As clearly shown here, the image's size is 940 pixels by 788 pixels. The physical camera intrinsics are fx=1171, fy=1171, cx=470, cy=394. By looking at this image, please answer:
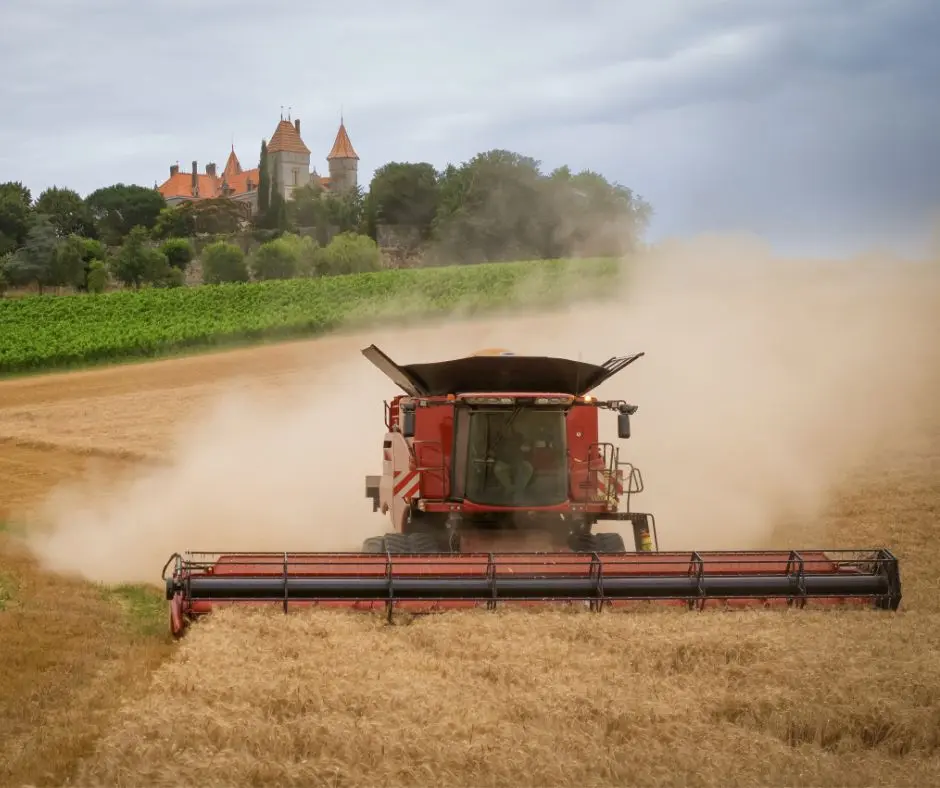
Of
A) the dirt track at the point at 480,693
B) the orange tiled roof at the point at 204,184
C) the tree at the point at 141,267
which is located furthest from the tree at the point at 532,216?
the orange tiled roof at the point at 204,184

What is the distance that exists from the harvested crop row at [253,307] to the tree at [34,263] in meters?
19.2

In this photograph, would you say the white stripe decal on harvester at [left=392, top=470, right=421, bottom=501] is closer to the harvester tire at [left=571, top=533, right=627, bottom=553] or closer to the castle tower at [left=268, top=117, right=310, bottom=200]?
the harvester tire at [left=571, top=533, right=627, bottom=553]

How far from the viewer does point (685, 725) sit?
6844 millimetres

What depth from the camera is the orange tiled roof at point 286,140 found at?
11075cm

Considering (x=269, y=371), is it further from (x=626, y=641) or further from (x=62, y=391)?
Answer: (x=626, y=641)

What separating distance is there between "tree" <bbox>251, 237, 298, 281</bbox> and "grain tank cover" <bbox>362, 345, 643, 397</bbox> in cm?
5621

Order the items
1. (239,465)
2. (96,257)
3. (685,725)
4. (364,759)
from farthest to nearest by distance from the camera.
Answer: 1. (96,257)
2. (239,465)
3. (685,725)
4. (364,759)

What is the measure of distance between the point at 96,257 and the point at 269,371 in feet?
142

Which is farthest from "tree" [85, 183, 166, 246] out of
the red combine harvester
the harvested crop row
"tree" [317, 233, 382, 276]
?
the red combine harvester

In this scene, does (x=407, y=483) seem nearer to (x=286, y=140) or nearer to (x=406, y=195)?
(x=406, y=195)

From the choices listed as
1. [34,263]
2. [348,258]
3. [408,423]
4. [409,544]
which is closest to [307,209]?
[34,263]

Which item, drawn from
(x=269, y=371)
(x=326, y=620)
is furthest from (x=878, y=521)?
(x=269, y=371)

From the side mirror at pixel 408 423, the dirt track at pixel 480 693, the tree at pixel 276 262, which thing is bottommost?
the dirt track at pixel 480 693

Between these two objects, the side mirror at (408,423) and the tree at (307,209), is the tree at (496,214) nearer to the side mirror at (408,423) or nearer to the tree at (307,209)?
the tree at (307,209)
